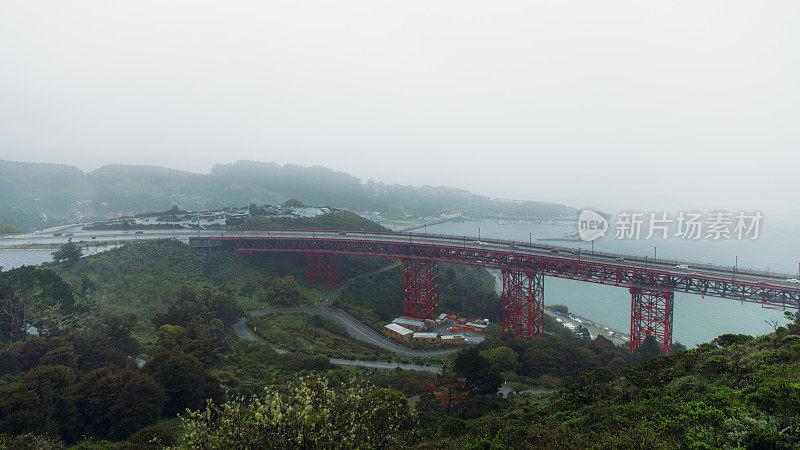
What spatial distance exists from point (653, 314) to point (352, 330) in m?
30.6

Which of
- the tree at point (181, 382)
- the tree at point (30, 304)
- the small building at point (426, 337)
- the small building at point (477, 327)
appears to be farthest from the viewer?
the small building at point (477, 327)

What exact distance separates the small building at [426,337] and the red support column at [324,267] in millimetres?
17668

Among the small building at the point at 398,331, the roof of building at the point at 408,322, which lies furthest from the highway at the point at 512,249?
the small building at the point at 398,331

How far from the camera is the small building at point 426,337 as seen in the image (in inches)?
1554

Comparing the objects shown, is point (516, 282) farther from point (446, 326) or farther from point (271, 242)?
point (271, 242)

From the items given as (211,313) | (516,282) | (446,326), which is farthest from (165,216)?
(516,282)

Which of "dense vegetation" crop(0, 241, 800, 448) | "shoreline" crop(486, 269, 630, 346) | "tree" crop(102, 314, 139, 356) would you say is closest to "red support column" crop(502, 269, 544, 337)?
"dense vegetation" crop(0, 241, 800, 448)

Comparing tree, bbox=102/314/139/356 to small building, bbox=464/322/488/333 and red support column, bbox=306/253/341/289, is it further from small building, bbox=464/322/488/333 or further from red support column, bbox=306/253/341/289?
small building, bbox=464/322/488/333

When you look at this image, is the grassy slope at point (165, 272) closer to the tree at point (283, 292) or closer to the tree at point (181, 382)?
the tree at point (283, 292)

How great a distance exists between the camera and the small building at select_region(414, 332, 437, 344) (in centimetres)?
3947

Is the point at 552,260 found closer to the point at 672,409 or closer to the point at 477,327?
the point at 477,327

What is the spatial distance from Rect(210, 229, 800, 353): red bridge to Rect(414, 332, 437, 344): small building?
261 inches

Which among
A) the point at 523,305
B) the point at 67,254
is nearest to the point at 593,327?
the point at 523,305

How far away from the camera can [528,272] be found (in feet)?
131
